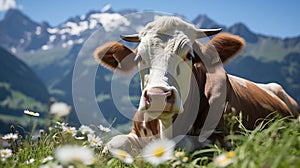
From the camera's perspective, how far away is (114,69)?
707cm

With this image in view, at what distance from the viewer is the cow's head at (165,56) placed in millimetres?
4656

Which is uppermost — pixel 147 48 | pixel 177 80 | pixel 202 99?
pixel 147 48

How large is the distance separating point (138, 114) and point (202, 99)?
1.16 meters

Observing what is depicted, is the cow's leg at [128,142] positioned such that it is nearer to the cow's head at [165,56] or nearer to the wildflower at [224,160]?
the cow's head at [165,56]

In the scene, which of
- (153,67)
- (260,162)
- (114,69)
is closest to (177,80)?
(153,67)

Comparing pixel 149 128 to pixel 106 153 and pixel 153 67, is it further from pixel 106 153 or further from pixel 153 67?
pixel 106 153

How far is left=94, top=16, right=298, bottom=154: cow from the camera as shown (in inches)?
197

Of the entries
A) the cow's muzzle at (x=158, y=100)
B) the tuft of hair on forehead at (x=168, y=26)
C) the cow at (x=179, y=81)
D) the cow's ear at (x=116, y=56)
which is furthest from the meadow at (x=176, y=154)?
the cow's ear at (x=116, y=56)

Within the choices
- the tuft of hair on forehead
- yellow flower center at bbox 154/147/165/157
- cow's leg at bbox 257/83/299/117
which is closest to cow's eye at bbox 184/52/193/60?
the tuft of hair on forehead

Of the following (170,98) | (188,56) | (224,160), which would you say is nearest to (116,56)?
(188,56)

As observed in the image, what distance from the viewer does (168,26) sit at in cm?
586

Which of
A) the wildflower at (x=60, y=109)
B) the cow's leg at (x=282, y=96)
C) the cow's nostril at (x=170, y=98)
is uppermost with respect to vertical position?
the wildflower at (x=60, y=109)

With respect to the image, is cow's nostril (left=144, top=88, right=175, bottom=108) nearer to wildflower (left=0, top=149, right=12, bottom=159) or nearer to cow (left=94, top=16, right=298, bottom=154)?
cow (left=94, top=16, right=298, bottom=154)

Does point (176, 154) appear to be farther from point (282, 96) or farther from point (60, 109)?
point (282, 96)
